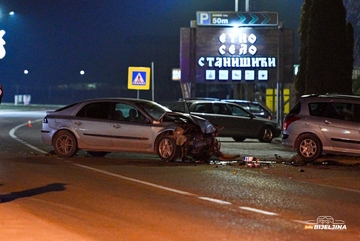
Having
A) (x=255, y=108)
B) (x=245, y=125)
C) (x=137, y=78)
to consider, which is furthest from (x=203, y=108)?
(x=255, y=108)

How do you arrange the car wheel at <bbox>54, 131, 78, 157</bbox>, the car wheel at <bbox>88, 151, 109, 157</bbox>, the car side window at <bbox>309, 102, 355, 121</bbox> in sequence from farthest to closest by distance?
the car wheel at <bbox>88, 151, 109, 157</bbox> → the car wheel at <bbox>54, 131, 78, 157</bbox> → the car side window at <bbox>309, 102, 355, 121</bbox>

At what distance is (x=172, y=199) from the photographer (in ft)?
33.6

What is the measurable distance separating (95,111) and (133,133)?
1312 mm

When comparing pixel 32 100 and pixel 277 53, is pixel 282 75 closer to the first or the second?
pixel 277 53

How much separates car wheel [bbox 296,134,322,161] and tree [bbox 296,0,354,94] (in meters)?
8.19

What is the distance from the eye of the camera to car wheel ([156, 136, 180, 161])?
49.3 ft

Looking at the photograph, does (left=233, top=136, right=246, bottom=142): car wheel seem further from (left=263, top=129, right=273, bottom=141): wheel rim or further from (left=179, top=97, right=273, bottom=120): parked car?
(left=179, top=97, right=273, bottom=120): parked car

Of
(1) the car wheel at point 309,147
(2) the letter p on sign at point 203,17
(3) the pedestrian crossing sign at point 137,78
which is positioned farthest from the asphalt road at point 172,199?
(2) the letter p on sign at point 203,17

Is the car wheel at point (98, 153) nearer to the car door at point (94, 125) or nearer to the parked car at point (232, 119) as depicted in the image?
the car door at point (94, 125)

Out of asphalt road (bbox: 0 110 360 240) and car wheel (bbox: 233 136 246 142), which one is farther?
car wheel (bbox: 233 136 246 142)

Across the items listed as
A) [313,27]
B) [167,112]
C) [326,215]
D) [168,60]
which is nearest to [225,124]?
[313,27]

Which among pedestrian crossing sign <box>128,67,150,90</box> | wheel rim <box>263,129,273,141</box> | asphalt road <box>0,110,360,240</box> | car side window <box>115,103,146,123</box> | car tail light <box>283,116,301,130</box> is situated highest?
pedestrian crossing sign <box>128,67,150,90</box>

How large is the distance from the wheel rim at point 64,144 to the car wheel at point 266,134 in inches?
362

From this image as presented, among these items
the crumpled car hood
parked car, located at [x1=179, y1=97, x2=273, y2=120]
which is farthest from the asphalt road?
parked car, located at [x1=179, y1=97, x2=273, y2=120]
